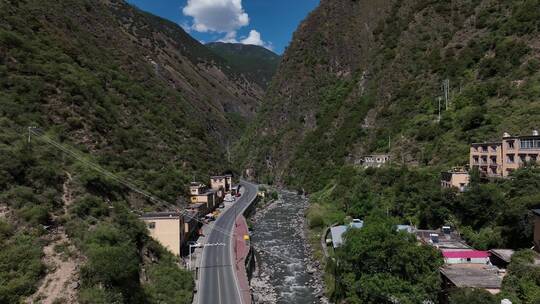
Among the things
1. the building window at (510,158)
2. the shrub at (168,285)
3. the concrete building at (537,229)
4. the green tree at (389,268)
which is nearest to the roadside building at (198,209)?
the shrub at (168,285)

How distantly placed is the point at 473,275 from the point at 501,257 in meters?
2.95

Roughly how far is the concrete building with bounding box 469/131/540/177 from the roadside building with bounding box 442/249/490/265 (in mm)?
11718

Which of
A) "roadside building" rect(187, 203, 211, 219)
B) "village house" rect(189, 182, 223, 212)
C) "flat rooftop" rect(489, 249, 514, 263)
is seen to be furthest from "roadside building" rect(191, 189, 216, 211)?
"flat rooftop" rect(489, 249, 514, 263)

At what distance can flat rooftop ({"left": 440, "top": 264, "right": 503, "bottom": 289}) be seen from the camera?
17.1 m

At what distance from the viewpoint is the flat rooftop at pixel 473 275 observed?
56.0ft

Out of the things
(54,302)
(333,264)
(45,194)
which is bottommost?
(333,264)

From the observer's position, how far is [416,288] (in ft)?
60.7

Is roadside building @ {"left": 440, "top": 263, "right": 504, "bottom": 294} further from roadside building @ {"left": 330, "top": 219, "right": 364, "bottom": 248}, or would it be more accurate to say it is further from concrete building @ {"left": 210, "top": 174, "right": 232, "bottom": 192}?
concrete building @ {"left": 210, "top": 174, "right": 232, "bottom": 192}

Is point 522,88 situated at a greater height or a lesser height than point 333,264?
greater

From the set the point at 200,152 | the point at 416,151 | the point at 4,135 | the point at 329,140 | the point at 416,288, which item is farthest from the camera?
the point at 329,140

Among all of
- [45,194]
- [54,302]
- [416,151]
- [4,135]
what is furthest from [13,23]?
[416,151]

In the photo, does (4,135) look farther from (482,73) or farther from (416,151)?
(482,73)

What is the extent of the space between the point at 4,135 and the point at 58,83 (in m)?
13.6

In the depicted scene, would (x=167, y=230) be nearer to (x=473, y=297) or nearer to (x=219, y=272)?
(x=219, y=272)
